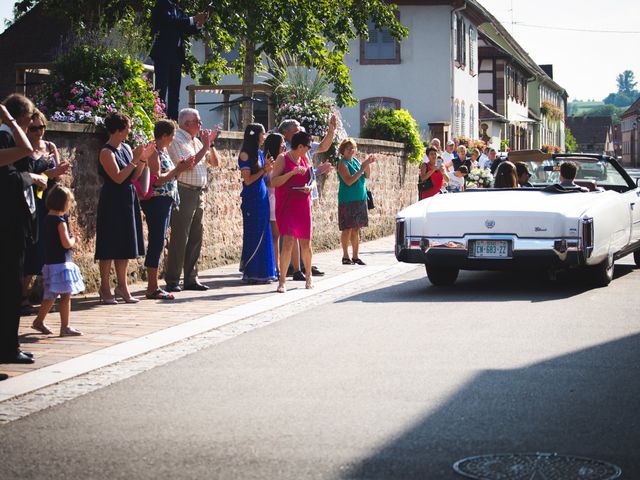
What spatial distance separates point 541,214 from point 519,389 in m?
5.52

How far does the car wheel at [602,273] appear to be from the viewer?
13.1 meters

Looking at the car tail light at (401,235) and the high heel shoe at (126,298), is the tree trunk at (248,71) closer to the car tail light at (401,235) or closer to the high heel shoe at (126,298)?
the car tail light at (401,235)

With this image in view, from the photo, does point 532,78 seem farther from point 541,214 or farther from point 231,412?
point 231,412

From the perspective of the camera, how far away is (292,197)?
13305 mm

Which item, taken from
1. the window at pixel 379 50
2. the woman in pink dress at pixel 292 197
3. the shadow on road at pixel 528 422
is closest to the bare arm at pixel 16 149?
the shadow on road at pixel 528 422

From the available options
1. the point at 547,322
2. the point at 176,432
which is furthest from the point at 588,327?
the point at 176,432

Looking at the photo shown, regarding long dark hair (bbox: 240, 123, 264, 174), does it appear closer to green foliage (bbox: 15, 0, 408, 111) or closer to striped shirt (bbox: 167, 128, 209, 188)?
striped shirt (bbox: 167, 128, 209, 188)

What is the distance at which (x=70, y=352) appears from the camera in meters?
8.81

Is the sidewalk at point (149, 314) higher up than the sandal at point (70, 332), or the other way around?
the sandal at point (70, 332)

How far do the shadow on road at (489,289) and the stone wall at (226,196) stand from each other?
289cm

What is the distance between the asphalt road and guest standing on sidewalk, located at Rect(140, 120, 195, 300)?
7.44 ft

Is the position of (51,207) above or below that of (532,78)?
below

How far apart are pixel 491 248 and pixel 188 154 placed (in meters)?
3.41

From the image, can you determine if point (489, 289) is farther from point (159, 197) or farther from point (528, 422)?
point (528, 422)
